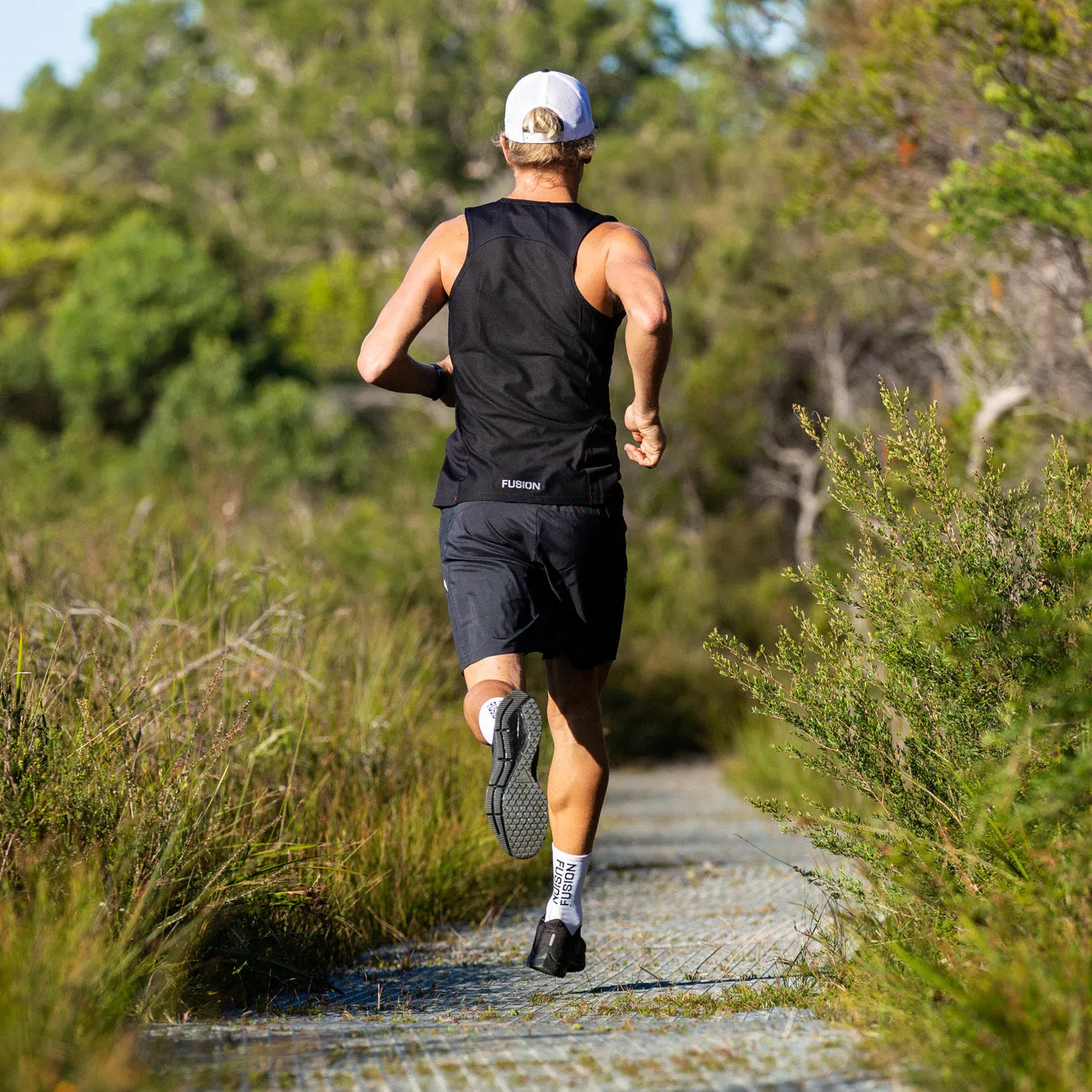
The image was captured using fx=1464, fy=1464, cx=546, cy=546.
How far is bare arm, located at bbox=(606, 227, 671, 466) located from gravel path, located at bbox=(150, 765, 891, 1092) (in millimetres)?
1159

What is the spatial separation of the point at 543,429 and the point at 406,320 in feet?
1.51

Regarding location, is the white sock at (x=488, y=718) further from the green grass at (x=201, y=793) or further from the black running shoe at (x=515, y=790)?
the green grass at (x=201, y=793)

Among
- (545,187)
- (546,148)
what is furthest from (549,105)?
(545,187)

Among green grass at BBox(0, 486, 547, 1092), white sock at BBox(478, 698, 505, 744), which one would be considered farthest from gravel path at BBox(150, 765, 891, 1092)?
white sock at BBox(478, 698, 505, 744)

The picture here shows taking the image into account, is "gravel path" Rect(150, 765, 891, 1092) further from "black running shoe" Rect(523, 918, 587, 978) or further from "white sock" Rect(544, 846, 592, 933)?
"white sock" Rect(544, 846, 592, 933)

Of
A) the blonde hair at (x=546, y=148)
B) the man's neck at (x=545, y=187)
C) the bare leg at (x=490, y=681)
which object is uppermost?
the blonde hair at (x=546, y=148)

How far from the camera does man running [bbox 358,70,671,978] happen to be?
146 inches

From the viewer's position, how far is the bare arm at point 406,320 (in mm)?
3807

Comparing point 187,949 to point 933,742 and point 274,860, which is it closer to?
point 274,860

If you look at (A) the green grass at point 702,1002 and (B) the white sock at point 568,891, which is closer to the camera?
(A) the green grass at point 702,1002

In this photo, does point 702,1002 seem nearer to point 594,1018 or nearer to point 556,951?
point 594,1018

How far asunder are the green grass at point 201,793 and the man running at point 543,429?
0.67 meters

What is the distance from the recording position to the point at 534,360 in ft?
12.4

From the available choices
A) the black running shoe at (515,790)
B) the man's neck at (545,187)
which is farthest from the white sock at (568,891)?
the man's neck at (545,187)
